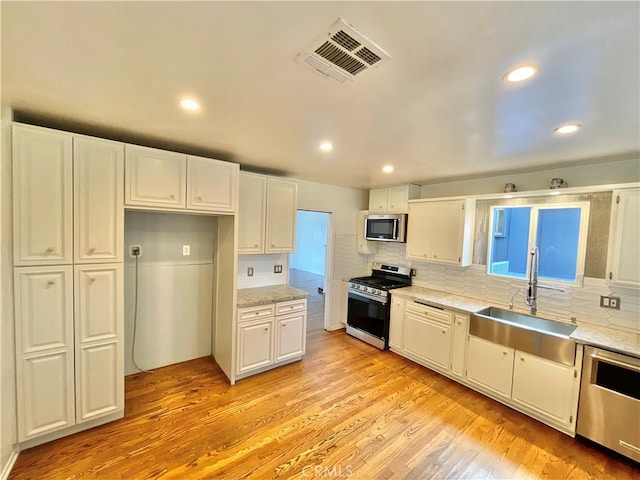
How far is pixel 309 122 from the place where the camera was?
193 centimetres

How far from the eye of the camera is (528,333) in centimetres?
249

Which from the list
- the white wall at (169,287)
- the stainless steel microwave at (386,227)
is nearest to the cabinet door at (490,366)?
the stainless steel microwave at (386,227)

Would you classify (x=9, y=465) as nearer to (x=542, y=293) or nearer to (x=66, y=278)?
(x=66, y=278)

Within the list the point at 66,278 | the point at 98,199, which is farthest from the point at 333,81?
the point at 66,278

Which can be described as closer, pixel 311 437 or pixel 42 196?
pixel 42 196

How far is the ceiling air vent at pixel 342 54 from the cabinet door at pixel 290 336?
8.57ft

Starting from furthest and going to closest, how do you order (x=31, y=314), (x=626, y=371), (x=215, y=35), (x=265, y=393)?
(x=265, y=393), (x=626, y=371), (x=31, y=314), (x=215, y=35)

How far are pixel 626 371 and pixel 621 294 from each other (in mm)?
777

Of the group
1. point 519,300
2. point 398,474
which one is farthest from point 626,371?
point 398,474

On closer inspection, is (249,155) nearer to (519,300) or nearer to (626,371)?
(519,300)

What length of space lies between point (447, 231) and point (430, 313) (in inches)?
41.8

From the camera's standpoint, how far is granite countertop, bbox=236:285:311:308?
295cm

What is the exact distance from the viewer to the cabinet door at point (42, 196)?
1.83 m

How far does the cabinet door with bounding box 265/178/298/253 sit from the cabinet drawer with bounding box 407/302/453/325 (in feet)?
5.69
